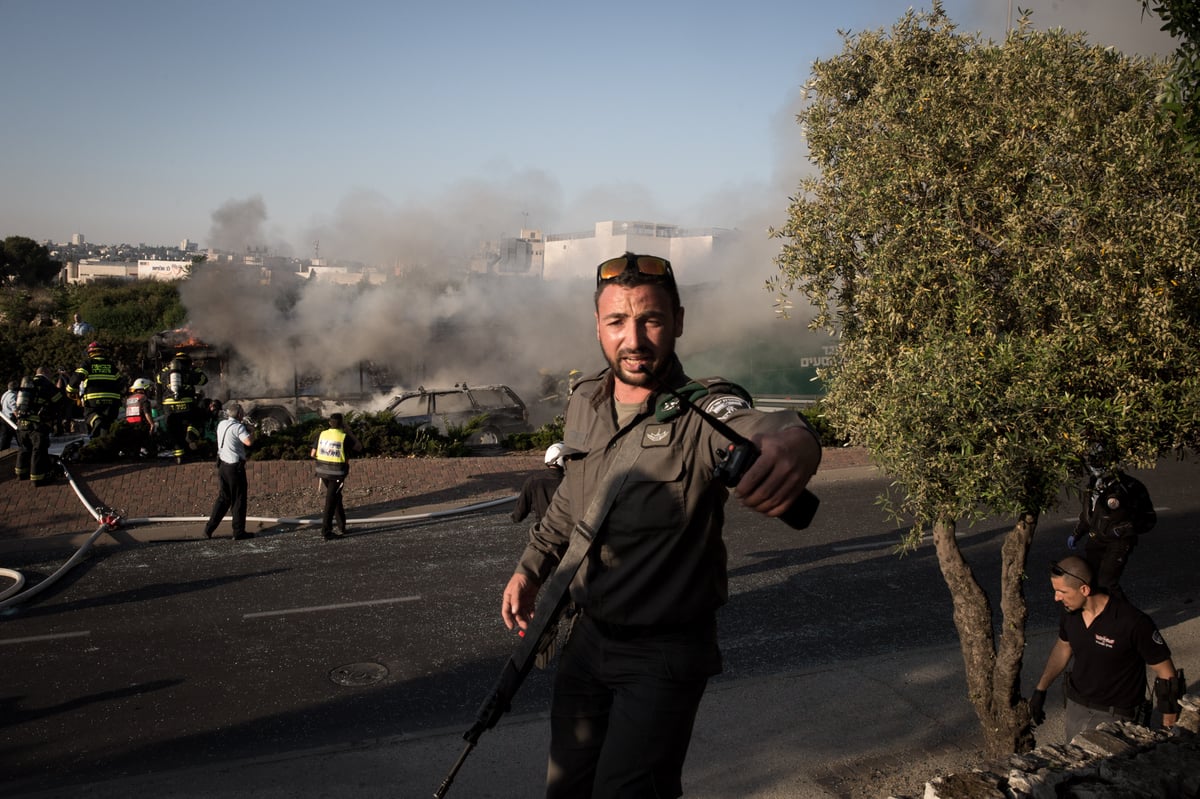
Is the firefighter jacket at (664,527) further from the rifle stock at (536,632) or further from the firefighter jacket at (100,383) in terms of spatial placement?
the firefighter jacket at (100,383)

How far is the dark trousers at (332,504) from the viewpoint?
10.4 m

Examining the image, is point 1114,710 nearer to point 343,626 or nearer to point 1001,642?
point 1001,642

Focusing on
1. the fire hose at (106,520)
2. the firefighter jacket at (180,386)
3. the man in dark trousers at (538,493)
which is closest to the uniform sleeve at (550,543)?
the man in dark trousers at (538,493)

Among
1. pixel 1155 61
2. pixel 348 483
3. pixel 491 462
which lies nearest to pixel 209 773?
pixel 1155 61

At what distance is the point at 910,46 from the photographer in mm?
5059

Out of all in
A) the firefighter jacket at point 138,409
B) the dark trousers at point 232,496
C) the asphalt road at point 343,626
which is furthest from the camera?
the firefighter jacket at point 138,409

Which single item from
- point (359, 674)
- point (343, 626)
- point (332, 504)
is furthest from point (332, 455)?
point (359, 674)

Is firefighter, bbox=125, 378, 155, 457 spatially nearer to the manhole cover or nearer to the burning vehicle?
the burning vehicle

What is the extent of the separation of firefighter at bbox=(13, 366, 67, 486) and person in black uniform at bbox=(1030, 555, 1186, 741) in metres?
11.6

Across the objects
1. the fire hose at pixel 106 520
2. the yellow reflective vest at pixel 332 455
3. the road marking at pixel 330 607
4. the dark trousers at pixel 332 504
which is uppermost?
the yellow reflective vest at pixel 332 455

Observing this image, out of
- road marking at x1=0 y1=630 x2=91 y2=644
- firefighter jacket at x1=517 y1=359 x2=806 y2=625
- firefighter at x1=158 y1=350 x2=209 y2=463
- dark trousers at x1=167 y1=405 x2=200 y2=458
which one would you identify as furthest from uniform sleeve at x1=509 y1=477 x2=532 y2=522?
dark trousers at x1=167 y1=405 x2=200 y2=458

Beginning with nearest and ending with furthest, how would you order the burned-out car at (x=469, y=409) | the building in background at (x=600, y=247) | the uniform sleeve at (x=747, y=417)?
the uniform sleeve at (x=747, y=417) < the burned-out car at (x=469, y=409) < the building in background at (x=600, y=247)

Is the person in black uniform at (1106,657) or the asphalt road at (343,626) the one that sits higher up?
the person in black uniform at (1106,657)

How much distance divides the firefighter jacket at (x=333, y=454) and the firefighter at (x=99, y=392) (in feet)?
19.7
